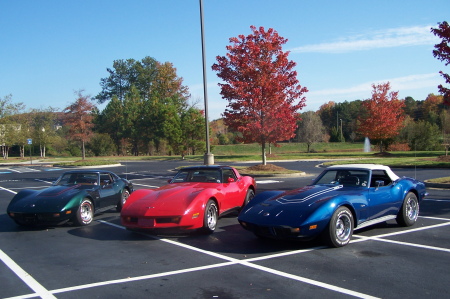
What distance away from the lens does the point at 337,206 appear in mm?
6777

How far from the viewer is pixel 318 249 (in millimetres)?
6699

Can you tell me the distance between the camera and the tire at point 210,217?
8.04 meters

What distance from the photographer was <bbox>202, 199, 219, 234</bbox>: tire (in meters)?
8.04

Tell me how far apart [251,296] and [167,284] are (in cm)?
114

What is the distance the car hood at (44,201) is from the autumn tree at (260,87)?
15.3 m

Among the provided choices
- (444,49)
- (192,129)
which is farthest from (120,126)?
(444,49)

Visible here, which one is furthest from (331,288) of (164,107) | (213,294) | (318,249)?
(164,107)

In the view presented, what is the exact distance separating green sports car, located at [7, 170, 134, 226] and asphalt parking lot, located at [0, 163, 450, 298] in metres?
0.38

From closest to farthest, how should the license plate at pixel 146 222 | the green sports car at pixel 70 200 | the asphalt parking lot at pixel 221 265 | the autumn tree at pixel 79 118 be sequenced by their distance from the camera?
the asphalt parking lot at pixel 221 265
the license plate at pixel 146 222
the green sports car at pixel 70 200
the autumn tree at pixel 79 118

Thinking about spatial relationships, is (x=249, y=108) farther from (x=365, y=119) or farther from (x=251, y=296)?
(x=365, y=119)

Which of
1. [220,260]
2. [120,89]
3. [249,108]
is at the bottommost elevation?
[220,260]

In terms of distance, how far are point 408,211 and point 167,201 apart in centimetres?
493

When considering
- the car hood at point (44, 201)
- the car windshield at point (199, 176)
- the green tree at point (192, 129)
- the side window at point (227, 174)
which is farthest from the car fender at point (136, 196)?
the green tree at point (192, 129)

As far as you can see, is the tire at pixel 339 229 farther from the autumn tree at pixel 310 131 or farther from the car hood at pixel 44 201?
the autumn tree at pixel 310 131
